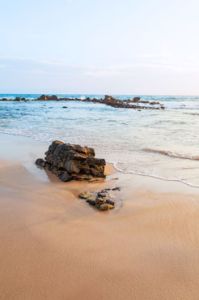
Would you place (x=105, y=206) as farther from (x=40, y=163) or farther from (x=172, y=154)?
(x=172, y=154)

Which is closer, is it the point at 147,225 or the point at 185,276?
the point at 185,276

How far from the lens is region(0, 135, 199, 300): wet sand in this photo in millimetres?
3010

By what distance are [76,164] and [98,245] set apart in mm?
3363

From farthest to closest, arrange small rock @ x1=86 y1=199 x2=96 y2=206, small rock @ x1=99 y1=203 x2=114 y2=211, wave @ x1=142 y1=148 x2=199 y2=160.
A: wave @ x1=142 y1=148 x2=199 y2=160, small rock @ x1=86 y1=199 x2=96 y2=206, small rock @ x1=99 y1=203 x2=114 y2=211

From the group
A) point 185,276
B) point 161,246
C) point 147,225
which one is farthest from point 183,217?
point 185,276

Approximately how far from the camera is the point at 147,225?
4.54 metres

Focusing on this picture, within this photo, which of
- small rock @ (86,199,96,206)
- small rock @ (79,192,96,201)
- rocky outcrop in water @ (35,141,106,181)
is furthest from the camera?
rocky outcrop in water @ (35,141,106,181)

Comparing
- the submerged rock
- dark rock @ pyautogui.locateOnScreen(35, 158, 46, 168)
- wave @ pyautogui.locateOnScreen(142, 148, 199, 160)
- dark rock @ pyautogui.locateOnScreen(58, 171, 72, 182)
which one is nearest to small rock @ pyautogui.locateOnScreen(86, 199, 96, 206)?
the submerged rock

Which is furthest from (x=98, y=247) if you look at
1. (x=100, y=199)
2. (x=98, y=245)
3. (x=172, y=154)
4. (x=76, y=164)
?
(x=172, y=154)

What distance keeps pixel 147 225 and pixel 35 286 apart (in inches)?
79.0

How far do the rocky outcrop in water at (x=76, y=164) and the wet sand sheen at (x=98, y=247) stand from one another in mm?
1165

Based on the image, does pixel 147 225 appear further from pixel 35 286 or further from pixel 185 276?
pixel 35 286

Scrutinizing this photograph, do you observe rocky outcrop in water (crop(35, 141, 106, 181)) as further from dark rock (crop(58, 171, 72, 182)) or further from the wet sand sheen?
the wet sand sheen

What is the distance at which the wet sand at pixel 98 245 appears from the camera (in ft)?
9.87
